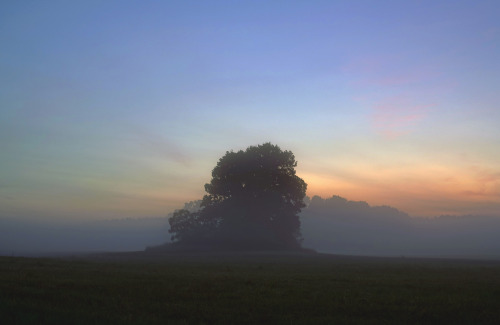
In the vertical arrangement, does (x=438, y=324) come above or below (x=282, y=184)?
below

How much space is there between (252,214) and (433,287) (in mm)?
67930

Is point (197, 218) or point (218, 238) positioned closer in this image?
A: point (218, 238)

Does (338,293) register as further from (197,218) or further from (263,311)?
(197,218)

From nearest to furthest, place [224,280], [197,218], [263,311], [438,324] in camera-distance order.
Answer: [438,324] < [263,311] < [224,280] < [197,218]

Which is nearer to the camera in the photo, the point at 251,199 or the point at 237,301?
the point at 237,301

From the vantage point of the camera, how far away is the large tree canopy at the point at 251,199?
273ft

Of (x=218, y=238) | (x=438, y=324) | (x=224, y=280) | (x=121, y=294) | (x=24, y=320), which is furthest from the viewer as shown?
(x=218, y=238)

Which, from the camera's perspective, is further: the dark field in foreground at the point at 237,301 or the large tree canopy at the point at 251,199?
the large tree canopy at the point at 251,199

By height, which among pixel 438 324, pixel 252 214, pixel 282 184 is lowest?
pixel 438 324

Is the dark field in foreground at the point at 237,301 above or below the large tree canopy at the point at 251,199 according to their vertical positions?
below

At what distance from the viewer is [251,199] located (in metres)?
84.2

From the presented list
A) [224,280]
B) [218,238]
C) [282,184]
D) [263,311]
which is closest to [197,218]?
[218,238]

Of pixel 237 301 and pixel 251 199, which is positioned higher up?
pixel 251 199

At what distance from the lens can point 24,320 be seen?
9.86 meters
